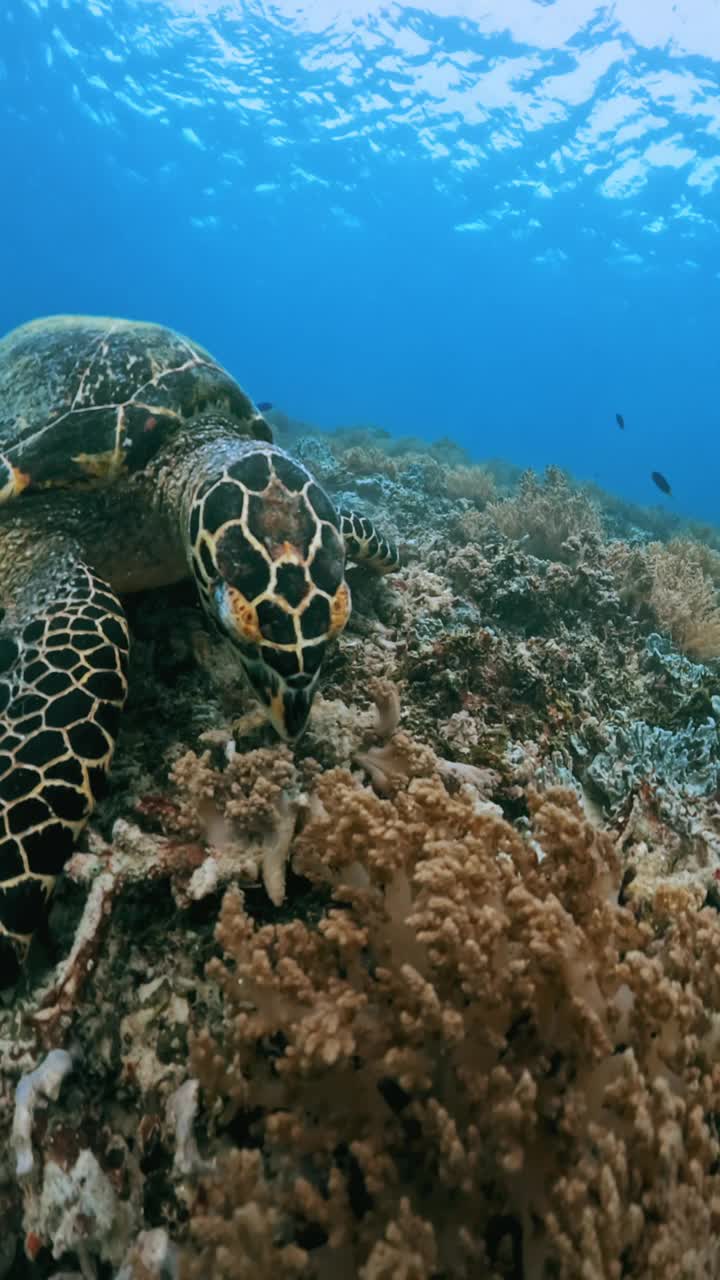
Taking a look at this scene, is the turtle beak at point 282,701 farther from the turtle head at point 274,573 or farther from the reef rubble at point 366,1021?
the reef rubble at point 366,1021

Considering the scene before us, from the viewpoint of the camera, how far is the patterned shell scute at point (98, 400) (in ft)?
9.86

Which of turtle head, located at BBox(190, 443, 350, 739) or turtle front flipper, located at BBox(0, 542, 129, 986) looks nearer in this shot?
turtle front flipper, located at BBox(0, 542, 129, 986)

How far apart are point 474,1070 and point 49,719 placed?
1.68 meters

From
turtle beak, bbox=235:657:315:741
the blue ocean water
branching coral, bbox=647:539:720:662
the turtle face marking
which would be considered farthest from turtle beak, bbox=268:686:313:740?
the blue ocean water

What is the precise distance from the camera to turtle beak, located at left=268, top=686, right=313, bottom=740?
2.23 m

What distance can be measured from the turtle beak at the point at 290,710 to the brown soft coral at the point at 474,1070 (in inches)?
27.6

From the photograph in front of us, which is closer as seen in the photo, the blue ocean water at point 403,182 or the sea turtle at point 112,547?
the sea turtle at point 112,547

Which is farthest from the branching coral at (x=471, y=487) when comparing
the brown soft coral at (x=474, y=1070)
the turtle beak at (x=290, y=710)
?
the brown soft coral at (x=474, y=1070)

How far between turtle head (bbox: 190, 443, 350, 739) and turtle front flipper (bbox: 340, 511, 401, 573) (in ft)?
3.19

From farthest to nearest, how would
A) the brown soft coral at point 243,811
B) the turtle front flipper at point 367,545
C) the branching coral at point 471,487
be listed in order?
the branching coral at point 471,487
the turtle front flipper at point 367,545
the brown soft coral at point 243,811

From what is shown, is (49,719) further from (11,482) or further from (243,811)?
(11,482)

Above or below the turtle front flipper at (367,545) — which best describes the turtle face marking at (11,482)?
below

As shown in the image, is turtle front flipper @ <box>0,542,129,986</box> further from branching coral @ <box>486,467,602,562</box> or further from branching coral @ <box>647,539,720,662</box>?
branching coral @ <box>486,467,602,562</box>

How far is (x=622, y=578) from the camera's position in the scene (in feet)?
14.3
